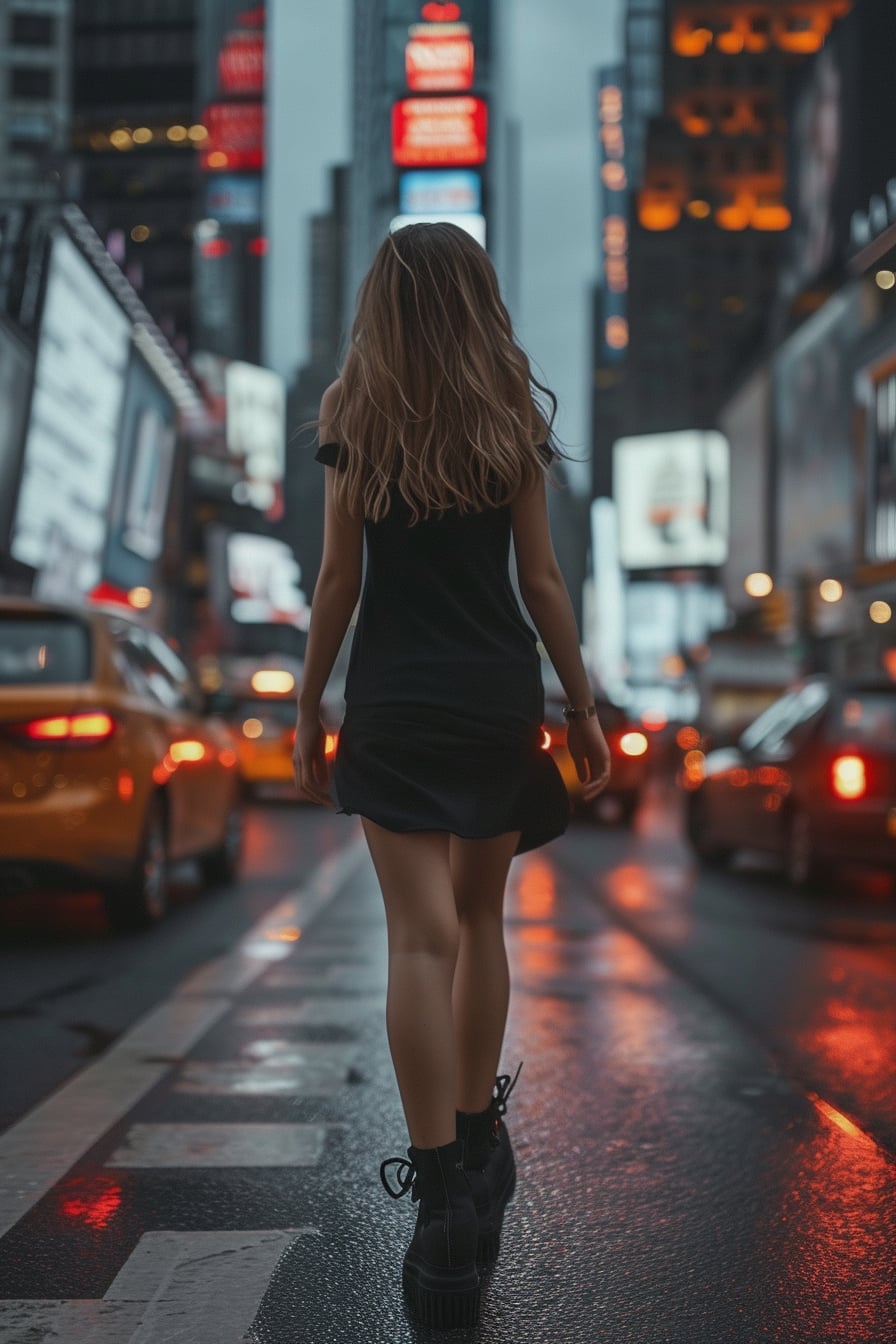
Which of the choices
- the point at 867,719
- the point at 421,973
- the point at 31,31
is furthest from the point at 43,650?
the point at 31,31

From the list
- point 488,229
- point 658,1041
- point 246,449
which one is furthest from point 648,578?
point 658,1041

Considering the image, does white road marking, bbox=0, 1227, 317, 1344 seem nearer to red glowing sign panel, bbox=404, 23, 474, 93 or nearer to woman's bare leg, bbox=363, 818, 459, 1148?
woman's bare leg, bbox=363, 818, 459, 1148

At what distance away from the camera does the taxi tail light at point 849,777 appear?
1177 centimetres

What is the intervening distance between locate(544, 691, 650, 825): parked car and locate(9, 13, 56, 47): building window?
70.5m

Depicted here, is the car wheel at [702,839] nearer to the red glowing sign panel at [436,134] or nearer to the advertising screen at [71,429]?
the advertising screen at [71,429]

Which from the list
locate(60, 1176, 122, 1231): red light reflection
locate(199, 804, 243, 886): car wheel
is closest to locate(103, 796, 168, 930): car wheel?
locate(199, 804, 243, 886): car wheel

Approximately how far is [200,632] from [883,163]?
57993 mm

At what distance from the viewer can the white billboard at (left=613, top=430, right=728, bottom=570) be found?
86.7 meters

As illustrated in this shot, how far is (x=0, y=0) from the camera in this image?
265 feet

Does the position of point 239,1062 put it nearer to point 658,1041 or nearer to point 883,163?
point 658,1041

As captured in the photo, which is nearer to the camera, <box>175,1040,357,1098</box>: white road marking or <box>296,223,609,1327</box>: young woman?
<box>296,223,609,1327</box>: young woman

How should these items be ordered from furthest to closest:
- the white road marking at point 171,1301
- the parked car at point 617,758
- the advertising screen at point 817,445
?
the advertising screen at point 817,445 < the parked car at point 617,758 < the white road marking at point 171,1301

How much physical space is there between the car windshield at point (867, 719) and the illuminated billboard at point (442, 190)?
80.4 meters

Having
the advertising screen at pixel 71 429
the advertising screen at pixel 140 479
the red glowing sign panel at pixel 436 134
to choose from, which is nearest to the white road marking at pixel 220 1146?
the advertising screen at pixel 71 429
